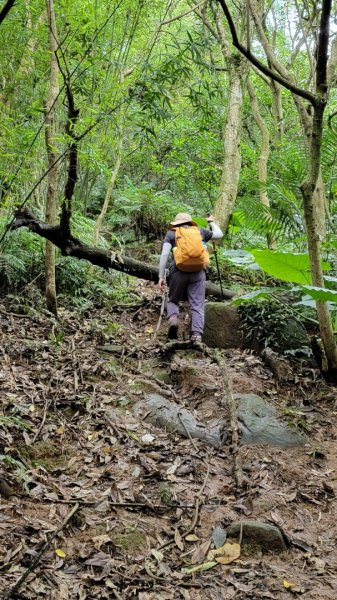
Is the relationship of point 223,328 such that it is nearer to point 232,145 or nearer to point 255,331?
point 255,331

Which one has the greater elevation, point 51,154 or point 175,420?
point 51,154

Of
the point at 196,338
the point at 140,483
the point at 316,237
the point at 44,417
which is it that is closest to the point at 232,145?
the point at 196,338

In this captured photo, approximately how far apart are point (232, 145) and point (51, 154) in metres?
3.88

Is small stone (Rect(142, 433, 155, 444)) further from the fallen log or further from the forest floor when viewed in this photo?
the fallen log

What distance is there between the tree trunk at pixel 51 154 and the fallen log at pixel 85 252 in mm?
211

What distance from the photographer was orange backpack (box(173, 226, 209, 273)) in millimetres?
5875

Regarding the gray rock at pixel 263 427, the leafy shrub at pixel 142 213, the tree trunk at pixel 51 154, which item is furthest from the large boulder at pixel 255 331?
the leafy shrub at pixel 142 213

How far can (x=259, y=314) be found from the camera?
247 inches

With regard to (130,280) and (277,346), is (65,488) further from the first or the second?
(130,280)

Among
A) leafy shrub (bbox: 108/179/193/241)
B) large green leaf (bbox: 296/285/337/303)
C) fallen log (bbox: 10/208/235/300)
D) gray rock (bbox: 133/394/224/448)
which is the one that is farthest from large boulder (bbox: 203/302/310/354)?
leafy shrub (bbox: 108/179/193/241)

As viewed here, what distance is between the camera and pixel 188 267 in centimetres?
600

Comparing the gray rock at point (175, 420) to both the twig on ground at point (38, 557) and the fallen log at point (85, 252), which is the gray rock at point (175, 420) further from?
the fallen log at point (85, 252)

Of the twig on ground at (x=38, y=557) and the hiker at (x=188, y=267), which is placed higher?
the hiker at (x=188, y=267)

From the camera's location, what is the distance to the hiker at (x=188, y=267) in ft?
19.4
